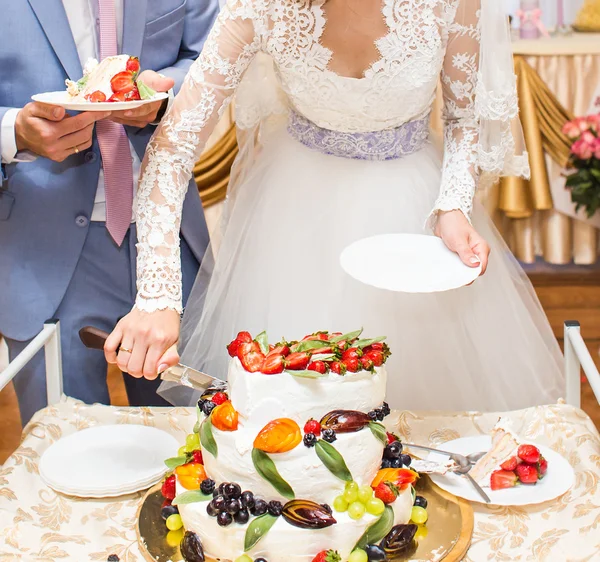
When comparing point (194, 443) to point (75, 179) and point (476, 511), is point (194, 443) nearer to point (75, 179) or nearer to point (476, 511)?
point (476, 511)

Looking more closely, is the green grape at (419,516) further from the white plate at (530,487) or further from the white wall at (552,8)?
the white wall at (552,8)

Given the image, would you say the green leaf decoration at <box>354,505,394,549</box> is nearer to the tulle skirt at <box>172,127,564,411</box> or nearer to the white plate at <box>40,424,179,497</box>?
the white plate at <box>40,424,179,497</box>

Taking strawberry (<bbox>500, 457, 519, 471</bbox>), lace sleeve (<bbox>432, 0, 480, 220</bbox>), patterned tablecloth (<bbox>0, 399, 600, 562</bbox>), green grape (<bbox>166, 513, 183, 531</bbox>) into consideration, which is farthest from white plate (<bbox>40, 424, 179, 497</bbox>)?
lace sleeve (<bbox>432, 0, 480, 220</bbox>)

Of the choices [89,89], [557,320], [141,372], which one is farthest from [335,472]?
[557,320]

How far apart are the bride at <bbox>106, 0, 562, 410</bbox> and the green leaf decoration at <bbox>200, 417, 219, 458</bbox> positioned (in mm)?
267

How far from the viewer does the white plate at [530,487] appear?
1343 mm

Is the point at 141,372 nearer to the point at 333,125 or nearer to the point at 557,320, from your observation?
the point at 333,125

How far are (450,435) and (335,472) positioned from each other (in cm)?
47

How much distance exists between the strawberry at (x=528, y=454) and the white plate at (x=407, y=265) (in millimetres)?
297

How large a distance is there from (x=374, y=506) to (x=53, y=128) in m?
0.93

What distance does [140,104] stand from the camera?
1409 mm

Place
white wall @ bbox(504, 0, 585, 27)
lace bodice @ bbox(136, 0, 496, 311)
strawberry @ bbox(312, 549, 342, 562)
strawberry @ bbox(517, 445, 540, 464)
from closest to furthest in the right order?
strawberry @ bbox(312, 549, 342, 562) → strawberry @ bbox(517, 445, 540, 464) → lace bodice @ bbox(136, 0, 496, 311) → white wall @ bbox(504, 0, 585, 27)

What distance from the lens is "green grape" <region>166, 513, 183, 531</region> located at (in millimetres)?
1277

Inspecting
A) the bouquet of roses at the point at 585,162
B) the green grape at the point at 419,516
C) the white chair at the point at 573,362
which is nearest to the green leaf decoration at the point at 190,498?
the green grape at the point at 419,516
